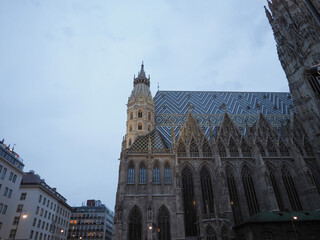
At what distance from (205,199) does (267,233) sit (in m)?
7.82

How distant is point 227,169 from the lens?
32.2m

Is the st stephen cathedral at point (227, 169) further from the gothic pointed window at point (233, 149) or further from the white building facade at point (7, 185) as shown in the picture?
the white building facade at point (7, 185)

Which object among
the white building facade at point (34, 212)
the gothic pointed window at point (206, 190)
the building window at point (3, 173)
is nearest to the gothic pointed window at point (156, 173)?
the gothic pointed window at point (206, 190)

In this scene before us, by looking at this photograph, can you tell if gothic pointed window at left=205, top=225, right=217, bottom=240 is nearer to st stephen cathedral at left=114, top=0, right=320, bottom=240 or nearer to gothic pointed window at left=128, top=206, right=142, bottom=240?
st stephen cathedral at left=114, top=0, right=320, bottom=240

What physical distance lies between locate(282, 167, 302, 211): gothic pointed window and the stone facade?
122mm

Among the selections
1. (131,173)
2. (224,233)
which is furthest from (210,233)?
(131,173)

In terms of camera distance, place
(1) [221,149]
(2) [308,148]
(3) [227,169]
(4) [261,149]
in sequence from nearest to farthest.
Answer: (3) [227,169] → (1) [221,149] → (4) [261,149] → (2) [308,148]

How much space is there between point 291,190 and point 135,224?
2188 cm

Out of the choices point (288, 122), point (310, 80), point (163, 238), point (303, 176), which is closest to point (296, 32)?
point (310, 80)

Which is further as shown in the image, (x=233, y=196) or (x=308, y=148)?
(x=308, y=148)

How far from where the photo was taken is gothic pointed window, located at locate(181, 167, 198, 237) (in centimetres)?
2773

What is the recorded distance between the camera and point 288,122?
125 feet

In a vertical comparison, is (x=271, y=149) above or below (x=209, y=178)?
above

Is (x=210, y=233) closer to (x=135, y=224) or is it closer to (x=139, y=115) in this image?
(x=135, y=224)
